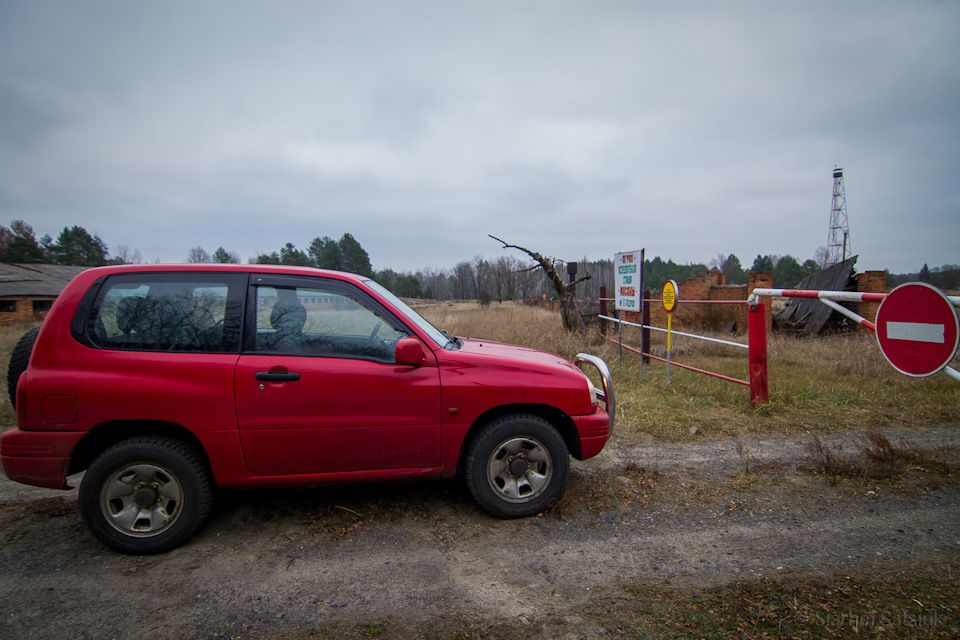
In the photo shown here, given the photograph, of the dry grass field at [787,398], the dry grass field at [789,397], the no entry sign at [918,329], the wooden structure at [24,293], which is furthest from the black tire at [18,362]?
the wooden structure at [24,293]

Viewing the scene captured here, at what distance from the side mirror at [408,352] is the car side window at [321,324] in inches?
6.3

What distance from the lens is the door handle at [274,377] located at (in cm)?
280

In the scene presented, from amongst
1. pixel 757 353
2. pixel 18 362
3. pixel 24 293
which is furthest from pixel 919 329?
pixel 24 293

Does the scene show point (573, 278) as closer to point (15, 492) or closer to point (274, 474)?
point (274, 474)

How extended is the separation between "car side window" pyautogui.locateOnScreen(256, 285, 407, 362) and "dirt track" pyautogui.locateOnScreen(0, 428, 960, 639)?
4.13 feet

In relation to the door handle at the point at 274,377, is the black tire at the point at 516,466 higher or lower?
lower

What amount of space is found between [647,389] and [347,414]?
502cm

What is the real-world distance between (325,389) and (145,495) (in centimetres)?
128

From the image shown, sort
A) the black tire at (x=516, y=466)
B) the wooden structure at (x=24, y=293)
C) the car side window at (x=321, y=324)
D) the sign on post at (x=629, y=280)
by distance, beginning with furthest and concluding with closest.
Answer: the wooden structure at (x=24, y=293) → the sign on post at (x=629, y=280) → the black tire at (x=516, y=466) → the car side window at (x=321, y=324)

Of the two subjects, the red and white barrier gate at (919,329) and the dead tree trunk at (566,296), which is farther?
the dead tree trunk at (566,296)

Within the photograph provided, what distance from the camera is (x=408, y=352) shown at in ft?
9.43

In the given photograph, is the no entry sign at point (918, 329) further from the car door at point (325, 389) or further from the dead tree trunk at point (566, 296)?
the dead tree trunk at point (566, 296)

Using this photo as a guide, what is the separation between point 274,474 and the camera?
9.46 ft

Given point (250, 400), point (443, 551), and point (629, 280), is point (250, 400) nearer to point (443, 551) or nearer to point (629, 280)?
point (443, 551)
